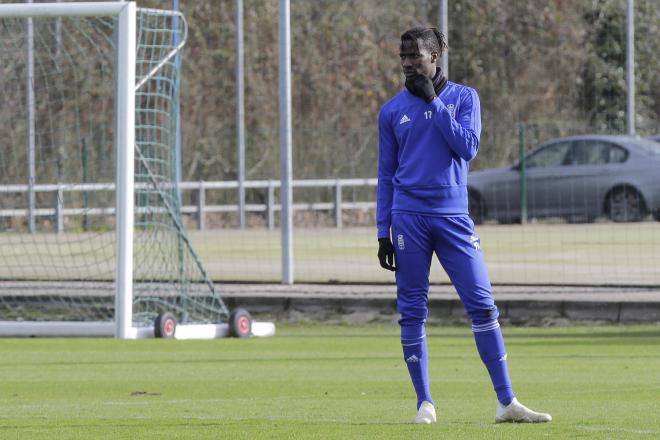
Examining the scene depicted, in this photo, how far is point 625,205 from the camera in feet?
67.8

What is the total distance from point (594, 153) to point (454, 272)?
577 inches

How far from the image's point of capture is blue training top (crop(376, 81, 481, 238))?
315 inches

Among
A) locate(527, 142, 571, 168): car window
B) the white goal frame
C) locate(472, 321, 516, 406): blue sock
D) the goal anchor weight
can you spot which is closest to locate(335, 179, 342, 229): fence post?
locate(527, 142, 571, 168): car window

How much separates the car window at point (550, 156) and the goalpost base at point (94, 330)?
9.00 m

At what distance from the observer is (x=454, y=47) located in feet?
76.5

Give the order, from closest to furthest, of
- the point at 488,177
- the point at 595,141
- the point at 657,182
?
the point at 657,182
the point at 595,141
the point at 488,177

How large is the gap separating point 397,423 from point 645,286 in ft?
31.9

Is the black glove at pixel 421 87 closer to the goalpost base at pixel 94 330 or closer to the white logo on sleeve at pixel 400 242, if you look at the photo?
the white logo on sleeve at pixel 400 242

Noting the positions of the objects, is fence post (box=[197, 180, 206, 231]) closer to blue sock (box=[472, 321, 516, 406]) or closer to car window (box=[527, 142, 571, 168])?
car window (box=[527, 142, 571, 168])

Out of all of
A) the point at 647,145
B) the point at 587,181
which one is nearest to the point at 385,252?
the point at 587,181

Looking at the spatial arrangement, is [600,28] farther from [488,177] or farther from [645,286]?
[645,286]

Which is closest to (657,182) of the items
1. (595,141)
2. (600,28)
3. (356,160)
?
(595,141)

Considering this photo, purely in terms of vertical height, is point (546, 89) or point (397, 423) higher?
point (546, 89)

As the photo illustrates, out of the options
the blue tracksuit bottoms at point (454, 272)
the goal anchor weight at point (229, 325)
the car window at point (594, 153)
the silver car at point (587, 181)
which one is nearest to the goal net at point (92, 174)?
the goal anchor weight at point (229, 325)
